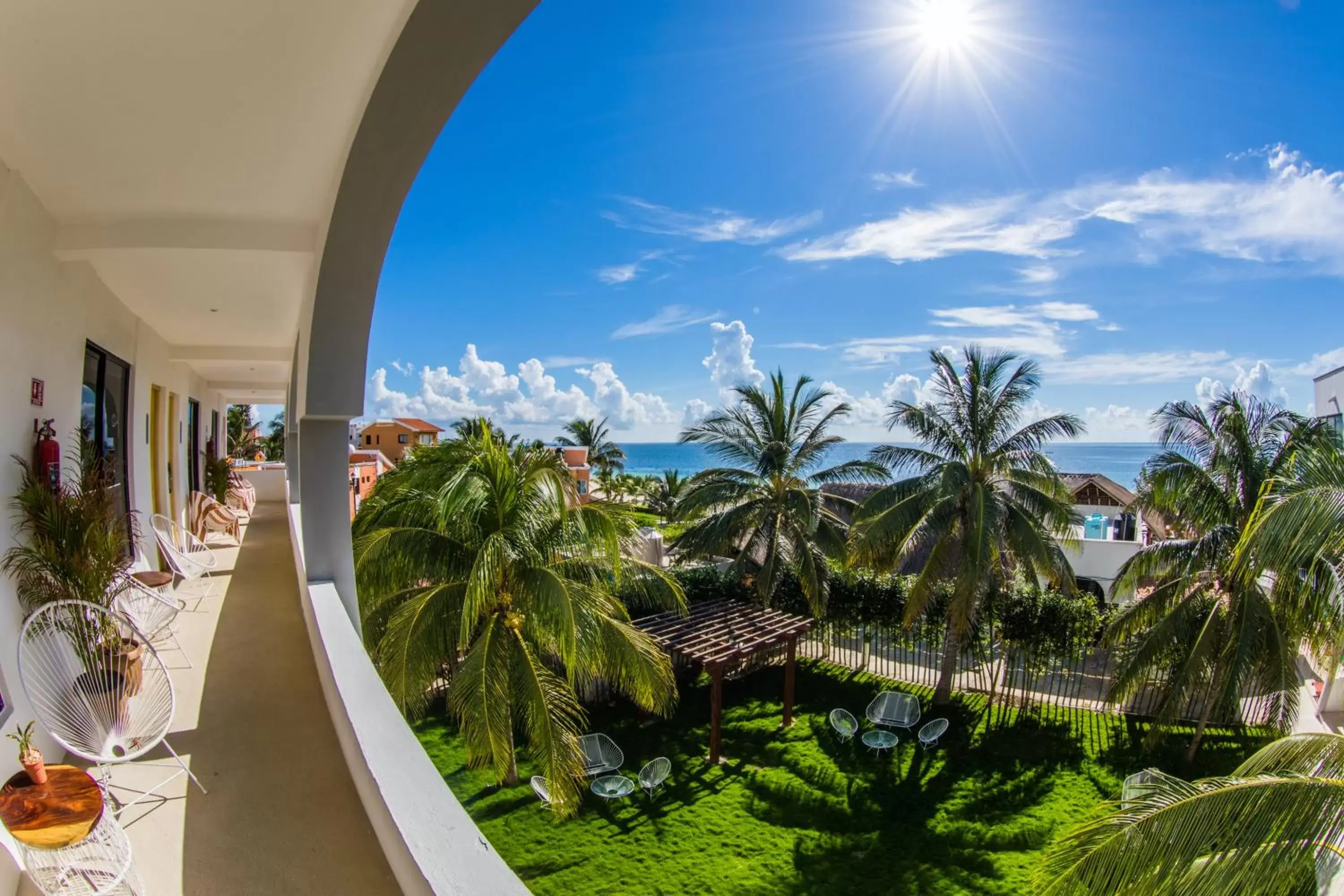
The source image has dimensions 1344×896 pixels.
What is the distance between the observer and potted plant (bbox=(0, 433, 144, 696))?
3781 mm

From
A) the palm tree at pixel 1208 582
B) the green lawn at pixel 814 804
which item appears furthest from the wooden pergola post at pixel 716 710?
the palm tree at pixel 1208 582

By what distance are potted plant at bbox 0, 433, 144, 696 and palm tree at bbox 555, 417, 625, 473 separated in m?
41.1

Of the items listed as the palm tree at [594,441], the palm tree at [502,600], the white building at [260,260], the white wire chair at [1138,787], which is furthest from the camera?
the palm tree at [594,441]

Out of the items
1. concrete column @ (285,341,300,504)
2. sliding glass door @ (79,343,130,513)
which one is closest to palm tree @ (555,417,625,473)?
concrete column @ (285,341,300,504)

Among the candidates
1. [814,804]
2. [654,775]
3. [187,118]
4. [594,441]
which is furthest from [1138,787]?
[594,441]

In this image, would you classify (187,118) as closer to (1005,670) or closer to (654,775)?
(654,775)

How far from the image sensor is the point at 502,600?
7199mm

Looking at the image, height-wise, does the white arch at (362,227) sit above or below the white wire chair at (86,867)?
above

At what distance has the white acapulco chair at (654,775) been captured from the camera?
991cm

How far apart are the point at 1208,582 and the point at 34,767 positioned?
1399cm

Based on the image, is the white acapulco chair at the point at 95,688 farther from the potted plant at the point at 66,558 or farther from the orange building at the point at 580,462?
the orange building at the point at 580,462

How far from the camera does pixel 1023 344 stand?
298 ft

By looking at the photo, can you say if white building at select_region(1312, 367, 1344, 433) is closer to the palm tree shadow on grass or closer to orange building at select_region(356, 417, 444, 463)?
the palm tree shadow on grass

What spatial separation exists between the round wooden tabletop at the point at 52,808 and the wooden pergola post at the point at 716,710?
920cm
